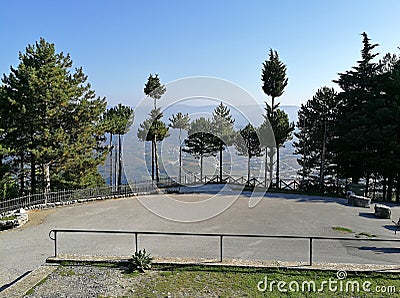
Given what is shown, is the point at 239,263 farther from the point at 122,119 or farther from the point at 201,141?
the point at 201,141

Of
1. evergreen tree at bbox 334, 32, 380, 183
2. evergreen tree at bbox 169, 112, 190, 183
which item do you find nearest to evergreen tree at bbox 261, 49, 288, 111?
evergreen tree at bbox 334, 32, 380, 183

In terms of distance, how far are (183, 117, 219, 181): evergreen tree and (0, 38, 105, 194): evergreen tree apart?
10.7 meters

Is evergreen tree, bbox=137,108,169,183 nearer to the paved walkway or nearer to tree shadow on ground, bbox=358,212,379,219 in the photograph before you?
the paved walkway

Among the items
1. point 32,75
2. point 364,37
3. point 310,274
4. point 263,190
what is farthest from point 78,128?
point 364,37

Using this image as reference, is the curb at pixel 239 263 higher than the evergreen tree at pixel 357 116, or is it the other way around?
the evergreen tree at pixel 357 116

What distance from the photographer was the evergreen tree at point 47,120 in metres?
A: 18.5

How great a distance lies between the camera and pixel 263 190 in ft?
78.6

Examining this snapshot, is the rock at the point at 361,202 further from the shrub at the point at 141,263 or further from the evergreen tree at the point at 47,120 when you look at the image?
the evergreen tree at the point at 47,120

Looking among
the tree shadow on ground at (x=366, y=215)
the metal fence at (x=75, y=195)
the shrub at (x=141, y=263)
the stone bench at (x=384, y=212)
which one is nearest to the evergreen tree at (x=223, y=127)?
the metal fence at (x=75, y=195)

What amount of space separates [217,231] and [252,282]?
510 centimetres

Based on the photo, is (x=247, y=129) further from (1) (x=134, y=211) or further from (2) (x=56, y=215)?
(2) (x=56, y=215)

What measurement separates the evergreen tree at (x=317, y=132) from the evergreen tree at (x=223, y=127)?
6410 mm

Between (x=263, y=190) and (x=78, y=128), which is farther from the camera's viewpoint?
(x=263, y=190)

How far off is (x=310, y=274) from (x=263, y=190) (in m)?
16.4
